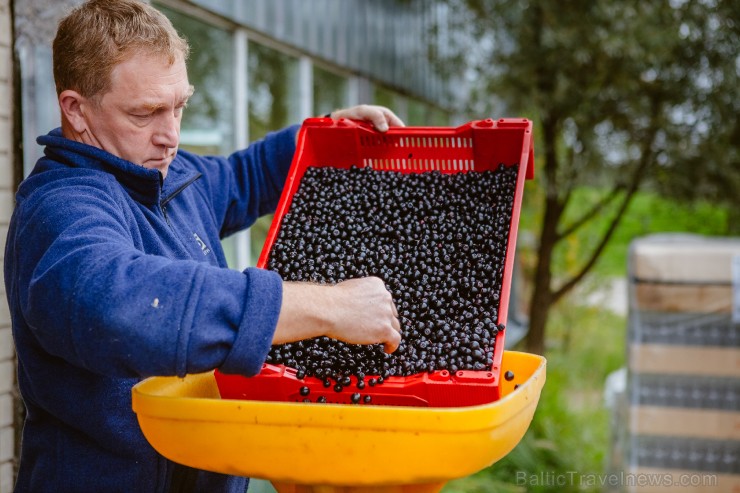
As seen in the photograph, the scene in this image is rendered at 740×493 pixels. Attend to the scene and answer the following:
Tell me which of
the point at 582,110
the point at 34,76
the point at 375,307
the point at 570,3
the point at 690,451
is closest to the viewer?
Answer: the point at 375,307

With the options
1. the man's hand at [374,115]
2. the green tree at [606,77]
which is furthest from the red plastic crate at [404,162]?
the green tree at [606,77]

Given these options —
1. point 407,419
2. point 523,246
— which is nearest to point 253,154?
point 407,419

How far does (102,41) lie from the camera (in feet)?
4.92

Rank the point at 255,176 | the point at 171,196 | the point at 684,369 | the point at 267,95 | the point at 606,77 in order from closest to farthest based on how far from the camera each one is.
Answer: the point at 171,196
the point at 255,176
the point at 684,369
the point at 267,95
the point at 606,77

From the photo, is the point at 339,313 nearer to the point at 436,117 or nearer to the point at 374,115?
the point at 374,115

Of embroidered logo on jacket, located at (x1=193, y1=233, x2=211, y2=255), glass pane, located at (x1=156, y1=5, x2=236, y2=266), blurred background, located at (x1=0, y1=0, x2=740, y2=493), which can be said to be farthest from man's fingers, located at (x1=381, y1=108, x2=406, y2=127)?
glass pane, located at (x1=156, y1=5, x2=236, y2=266)

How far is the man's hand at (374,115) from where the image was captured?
2.18m

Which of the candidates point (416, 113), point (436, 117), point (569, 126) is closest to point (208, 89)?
point (569, 126)

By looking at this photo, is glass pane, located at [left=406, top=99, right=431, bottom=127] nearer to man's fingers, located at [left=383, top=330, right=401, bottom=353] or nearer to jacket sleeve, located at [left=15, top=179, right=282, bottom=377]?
man's fingers, located at [left=383, top=330, right=401, bottom=353]

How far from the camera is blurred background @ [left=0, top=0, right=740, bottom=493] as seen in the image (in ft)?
11.7

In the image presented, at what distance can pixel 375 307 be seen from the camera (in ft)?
4.48

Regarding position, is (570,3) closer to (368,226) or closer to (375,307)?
(368,226)

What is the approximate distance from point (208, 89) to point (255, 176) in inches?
70.5

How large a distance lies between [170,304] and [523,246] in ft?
30.3
